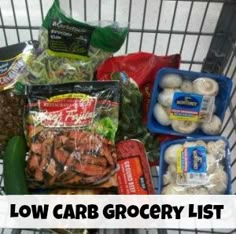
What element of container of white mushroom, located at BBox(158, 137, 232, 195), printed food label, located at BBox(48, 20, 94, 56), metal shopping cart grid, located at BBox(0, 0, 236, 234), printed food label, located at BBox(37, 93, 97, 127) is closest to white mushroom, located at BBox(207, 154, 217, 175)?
container of white mushroom, located at BBox(158, 137, 232, 195)

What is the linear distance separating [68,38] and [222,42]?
13.5 inches

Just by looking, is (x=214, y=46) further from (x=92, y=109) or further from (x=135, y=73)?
(x=92, y=109)

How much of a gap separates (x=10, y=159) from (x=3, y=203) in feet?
0.57

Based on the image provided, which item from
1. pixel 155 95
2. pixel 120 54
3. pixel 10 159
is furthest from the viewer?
pixel 120 54

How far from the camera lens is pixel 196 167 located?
1.01m

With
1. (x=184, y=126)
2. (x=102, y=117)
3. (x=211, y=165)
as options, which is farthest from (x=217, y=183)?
(x=102, y=117)

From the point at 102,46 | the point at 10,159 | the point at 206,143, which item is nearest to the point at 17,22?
the point at 102,46

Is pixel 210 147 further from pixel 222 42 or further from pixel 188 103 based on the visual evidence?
pixel 222 42

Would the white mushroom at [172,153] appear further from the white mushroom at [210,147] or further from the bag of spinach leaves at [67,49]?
the bag of spinach leaves at [67,49]

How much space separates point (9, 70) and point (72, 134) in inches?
9.0

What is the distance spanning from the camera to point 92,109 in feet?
3.44

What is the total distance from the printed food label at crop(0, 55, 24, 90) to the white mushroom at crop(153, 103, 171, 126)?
308 millimetres

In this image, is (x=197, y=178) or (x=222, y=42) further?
(x=222, y=42)

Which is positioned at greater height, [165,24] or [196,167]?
[165,24]
